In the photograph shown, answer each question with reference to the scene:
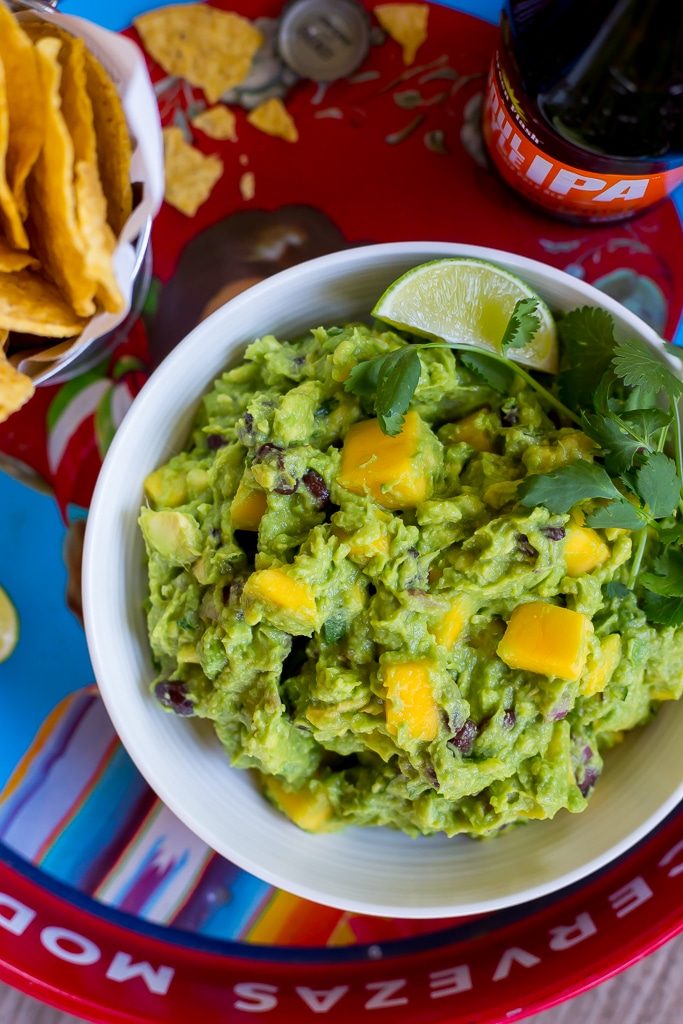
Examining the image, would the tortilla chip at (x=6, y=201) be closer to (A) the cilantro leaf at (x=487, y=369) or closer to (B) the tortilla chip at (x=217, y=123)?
(B) the tortilla chip at (x=217, y=123)

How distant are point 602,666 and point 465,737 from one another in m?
0.25

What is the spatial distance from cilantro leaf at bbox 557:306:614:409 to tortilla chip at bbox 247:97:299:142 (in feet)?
2.57

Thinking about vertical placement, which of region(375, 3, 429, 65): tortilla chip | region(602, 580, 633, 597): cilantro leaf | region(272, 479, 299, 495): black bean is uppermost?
region(375, 3, 429, 65): tortilla chip

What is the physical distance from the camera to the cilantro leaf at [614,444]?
1501 mm

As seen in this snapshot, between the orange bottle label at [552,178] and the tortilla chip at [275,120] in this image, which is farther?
the tortilla chip at [275,120]

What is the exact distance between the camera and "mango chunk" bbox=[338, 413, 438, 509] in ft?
4.89

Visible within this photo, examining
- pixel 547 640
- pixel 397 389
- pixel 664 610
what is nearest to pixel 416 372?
pixel 397 389

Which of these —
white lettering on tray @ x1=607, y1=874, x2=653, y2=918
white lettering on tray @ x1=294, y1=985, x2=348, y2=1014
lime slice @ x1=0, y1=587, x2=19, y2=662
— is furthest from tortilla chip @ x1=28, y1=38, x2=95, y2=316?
white lettering on tray @ x1=607, y1=874, x2=653, y2=918

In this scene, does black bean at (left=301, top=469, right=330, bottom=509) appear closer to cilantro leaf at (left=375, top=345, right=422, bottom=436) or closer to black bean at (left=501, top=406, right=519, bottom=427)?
cilantro leaf at (left=375, top=345, right=422, bottom=436)

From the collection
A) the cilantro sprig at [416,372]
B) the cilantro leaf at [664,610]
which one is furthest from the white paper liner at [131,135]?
the cilantro leaf at [664,610]

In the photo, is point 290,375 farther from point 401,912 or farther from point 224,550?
point 401,912

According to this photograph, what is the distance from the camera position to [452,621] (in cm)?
149

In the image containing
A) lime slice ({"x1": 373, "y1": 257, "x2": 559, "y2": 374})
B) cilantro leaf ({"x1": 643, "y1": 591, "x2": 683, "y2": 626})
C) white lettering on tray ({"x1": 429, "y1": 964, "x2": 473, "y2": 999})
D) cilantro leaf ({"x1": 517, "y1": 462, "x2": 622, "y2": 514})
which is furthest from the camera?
white lettering on tray ({"x1": 429, "y1": 964, "x2": 473, "y2": 999})

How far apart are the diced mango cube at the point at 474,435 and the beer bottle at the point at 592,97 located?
524mm
